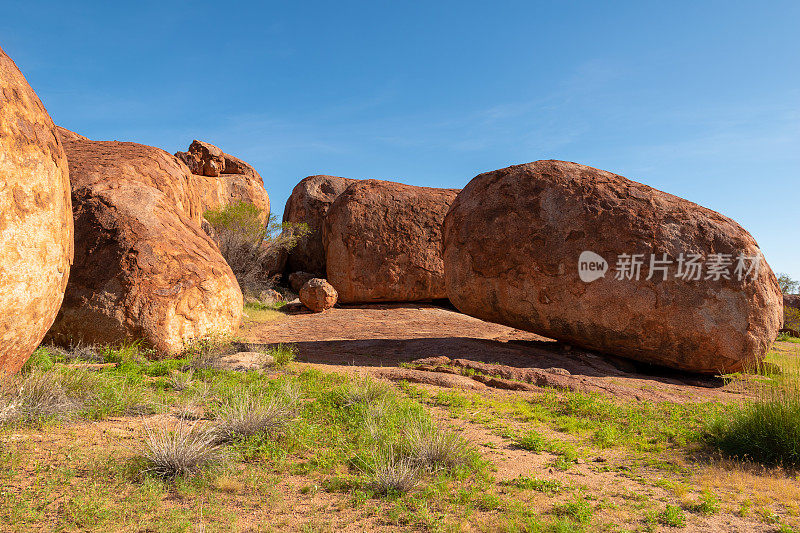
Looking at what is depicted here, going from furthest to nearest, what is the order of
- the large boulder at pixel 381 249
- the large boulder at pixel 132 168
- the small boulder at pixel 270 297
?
1. the large boulder at pixel 381 249
2. the small boulder at pixel 270 297
3. the large boulder at pixel 132 168

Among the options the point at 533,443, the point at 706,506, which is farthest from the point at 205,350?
the point at 706,506

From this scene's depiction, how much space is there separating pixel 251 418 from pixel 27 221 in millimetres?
2503

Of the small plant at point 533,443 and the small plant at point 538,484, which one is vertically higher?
the small plant at point 533,443

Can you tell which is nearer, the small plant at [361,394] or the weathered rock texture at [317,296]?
the small plant at [361,394]

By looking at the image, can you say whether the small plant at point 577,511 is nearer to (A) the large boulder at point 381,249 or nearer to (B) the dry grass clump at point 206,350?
(B) the dry grass clump at point 206,350

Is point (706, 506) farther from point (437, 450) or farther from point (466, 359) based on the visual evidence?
point (466, 359)

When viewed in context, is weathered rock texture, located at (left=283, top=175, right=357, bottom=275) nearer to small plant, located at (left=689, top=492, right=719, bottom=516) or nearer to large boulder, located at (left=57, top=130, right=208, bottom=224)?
large boulder, located at (left=57, top=130, right=208, bottom=224)

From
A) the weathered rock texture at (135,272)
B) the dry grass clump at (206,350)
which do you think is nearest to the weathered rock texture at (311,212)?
the weathered rock texture at (135,272)

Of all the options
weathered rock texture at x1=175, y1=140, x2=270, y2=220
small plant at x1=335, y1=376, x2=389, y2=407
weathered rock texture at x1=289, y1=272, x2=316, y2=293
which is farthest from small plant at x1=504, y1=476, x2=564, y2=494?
weathered rock texture at x1=175, y1=140, x2=270, y2=220

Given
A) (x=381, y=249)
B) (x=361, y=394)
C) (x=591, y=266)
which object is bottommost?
(x=361, y=394)

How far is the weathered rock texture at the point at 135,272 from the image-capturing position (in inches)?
280

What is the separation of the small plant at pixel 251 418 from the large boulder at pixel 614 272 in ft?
18.1

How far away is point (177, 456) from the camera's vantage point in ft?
12.3

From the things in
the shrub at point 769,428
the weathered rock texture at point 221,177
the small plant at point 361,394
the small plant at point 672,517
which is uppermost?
the weathered rock texture at point 221,177
